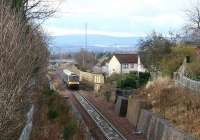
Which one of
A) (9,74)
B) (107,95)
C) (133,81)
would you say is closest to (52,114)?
(9,74)

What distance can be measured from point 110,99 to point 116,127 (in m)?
23.5

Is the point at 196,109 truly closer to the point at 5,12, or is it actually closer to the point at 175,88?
the point at 175,88

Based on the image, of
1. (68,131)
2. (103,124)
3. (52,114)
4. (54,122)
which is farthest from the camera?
(103,124)

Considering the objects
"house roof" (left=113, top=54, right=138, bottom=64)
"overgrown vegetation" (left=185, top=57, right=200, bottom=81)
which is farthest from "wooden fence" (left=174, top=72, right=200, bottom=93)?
"house roof" (left=113, top=54, right=138, bottom=64)

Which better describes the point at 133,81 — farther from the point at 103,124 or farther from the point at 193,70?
the point at 103,124

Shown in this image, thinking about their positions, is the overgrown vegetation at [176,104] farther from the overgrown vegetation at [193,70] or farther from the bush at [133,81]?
the bush at [133,81]

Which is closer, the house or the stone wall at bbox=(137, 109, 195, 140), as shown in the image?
the stone wall at bbox=(137, 109, 195, 140)

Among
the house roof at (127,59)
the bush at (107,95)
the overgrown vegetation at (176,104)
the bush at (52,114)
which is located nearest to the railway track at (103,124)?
the overgrown vegetation at (176,104)

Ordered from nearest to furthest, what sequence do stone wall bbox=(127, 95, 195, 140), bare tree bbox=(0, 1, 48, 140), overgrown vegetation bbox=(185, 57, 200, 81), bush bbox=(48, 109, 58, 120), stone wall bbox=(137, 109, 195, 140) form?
bare tree bbox=(0, 1, 48, 140), stone wall bbox=(137, 109, 195, 140), stone wall bbox=(127, 95, 195, 140), bush bbox=(48, 109, 58, 120), overgrown vegetation bbox=(185, 57, 200, 81)

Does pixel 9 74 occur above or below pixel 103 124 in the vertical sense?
above

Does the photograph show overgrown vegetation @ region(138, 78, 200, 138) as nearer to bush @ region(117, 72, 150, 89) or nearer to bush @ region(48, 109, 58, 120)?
bush @ region(48, 109, 58, 120)

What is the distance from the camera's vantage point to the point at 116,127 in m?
41.0

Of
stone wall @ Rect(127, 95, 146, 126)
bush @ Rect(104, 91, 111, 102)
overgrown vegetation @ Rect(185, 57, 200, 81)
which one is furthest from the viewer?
bush @ Rect(104, 91, 111, 102)

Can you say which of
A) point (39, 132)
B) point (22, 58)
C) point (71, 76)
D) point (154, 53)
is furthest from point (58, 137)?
point (71, 76)
